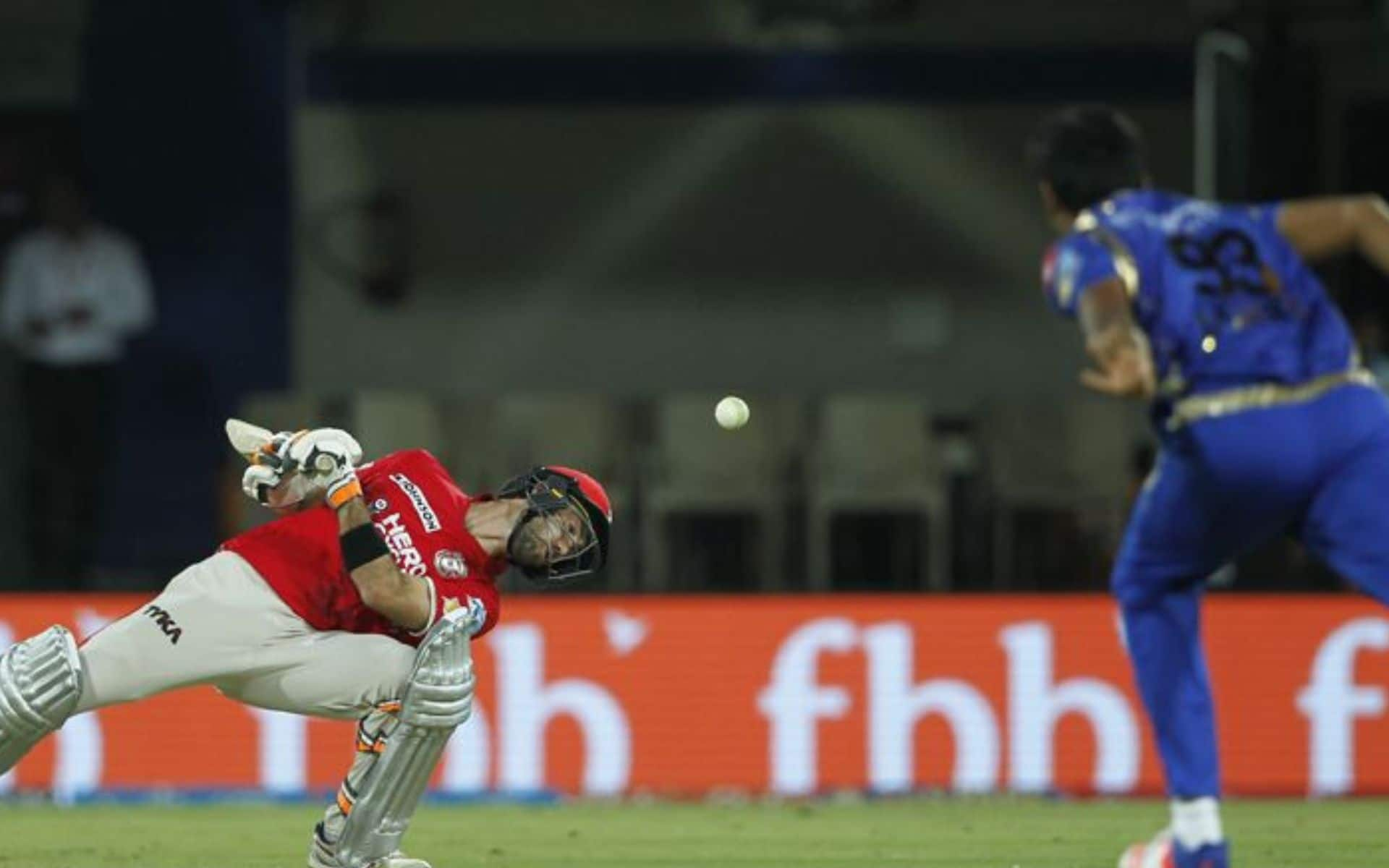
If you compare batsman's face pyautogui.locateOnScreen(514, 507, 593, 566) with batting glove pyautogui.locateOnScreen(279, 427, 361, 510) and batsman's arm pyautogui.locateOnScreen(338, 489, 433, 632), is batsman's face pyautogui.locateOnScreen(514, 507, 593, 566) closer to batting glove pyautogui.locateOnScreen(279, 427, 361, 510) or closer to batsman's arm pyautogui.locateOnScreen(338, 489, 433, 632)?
batsman's arm pyautogui.locateOnScreen(338, 489, 433, 632)

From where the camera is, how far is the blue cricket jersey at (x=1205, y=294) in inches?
284

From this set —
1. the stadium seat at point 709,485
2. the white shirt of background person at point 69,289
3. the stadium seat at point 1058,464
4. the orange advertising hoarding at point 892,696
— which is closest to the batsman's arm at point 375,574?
the orange advertising hoarding at point 892,696

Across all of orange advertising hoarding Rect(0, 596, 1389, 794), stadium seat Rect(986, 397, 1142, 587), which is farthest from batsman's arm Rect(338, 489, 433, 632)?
stadium seat Rect(986, 397, 1142, 587)

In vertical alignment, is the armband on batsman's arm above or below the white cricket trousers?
above

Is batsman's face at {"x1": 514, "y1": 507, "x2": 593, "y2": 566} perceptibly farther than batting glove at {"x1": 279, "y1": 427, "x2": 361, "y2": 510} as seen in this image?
Yes

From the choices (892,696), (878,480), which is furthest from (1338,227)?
(878,480)

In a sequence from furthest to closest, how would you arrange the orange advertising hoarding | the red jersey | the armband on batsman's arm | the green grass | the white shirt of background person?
1. the white shirt of background person
2. the orange advertising hoarding
3. the green grass
4. the red jersey
5. the armband on batsman's arm

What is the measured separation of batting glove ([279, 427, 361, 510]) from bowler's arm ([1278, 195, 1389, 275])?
2462mm

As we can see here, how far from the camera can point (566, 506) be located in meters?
8.38

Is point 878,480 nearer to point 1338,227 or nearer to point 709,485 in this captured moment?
point 709,485

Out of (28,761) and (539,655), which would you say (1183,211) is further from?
(28,761)

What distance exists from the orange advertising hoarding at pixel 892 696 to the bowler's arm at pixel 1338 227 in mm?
4904

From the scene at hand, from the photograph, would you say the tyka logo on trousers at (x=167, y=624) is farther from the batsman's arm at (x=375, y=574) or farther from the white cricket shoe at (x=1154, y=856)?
the white cricket shoe at (x=1154, y=856)

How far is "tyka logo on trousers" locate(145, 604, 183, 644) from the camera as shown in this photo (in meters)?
8.09
